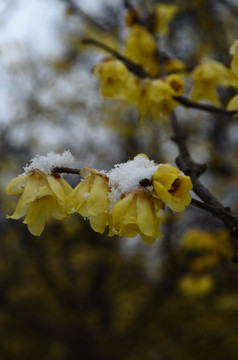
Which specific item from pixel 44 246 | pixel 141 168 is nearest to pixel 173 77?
pixel 141 168

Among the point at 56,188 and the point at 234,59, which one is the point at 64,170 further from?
the point at 234,59

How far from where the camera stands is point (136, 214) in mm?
922

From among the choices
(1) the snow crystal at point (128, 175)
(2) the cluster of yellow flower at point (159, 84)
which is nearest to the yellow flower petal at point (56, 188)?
(1) the snow crystal at point (128, 175)

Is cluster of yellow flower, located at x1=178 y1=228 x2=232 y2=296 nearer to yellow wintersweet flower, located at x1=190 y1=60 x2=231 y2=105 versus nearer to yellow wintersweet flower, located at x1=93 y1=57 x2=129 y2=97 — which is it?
yellow wintersweet flower, located at x1=190 y1=60 x2=231 y2=105

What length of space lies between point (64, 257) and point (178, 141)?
508cm

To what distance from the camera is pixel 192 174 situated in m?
1.20

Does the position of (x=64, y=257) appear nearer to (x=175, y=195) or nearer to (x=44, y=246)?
(x=44, y=246)

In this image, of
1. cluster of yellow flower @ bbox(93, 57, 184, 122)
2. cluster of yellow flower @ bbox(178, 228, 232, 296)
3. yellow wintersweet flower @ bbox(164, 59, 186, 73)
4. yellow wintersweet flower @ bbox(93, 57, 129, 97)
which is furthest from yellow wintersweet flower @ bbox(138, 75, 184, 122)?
cluster of yellow flower @ bbox(178, 228, 232, 296)

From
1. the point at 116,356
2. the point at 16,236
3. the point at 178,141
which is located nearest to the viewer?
the point at 178,141

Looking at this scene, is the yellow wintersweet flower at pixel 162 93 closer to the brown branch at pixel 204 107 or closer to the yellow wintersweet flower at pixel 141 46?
the brown branch at pixel 204 107

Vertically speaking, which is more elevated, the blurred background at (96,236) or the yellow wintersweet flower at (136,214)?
the blurred background at (96,236)

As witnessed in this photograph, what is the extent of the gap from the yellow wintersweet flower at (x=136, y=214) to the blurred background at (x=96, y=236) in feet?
11.7

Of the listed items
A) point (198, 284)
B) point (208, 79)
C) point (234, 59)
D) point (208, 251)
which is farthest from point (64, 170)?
point (198, 284)

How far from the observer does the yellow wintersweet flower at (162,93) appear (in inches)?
64.0
